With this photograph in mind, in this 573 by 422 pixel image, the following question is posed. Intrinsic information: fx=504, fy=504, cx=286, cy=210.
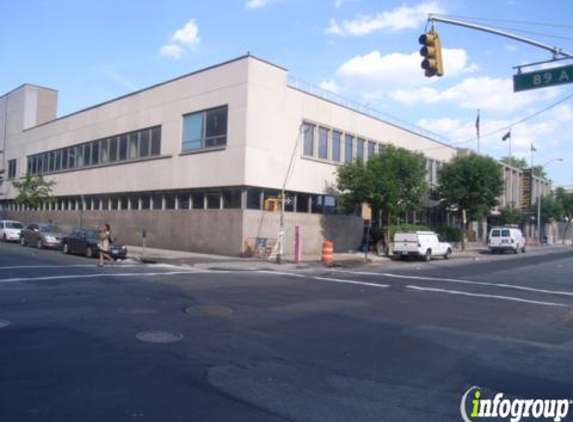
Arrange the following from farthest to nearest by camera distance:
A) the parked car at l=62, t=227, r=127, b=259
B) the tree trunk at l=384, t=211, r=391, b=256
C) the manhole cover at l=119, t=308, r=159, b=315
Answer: the tree trunk at l=384, t=211, r=391, b=256, the parked car at l=62, t=227, r=127, b=259, the manhole cover at l=119, t=308, r=159, b=315

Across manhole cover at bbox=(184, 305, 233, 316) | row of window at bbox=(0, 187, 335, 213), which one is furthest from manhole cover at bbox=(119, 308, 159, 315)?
row of window at bbox=(0, 187, 335, 213)

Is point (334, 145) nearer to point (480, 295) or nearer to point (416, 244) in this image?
point (416, 244)

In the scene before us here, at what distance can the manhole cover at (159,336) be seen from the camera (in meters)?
7.68

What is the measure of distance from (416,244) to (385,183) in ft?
12.9

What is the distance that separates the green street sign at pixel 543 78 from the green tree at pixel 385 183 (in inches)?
579

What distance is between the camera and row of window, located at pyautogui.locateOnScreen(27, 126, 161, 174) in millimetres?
33719

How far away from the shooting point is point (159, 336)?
7941 mm

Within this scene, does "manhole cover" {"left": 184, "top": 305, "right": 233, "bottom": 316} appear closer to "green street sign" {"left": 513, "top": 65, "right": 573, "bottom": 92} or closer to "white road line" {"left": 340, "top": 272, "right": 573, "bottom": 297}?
"white road line" {"left": 340, "top": 272, "right": 573, "bottom": 297}

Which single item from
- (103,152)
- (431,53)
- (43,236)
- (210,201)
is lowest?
(43,236)

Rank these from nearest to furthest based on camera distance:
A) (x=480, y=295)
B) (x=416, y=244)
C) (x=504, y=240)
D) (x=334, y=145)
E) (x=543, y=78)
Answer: (x=543, y=78)
(x=480, y=295)
(x=416, y=244)
(x=334, y=145)
(x=504, y=240)

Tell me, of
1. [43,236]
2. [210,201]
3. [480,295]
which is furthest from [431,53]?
[43,236]

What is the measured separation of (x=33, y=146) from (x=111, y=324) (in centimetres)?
4704

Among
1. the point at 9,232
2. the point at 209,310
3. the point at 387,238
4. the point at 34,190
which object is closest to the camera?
the point at 209,310

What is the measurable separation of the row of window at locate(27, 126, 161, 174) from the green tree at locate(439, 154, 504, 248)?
931 inches
